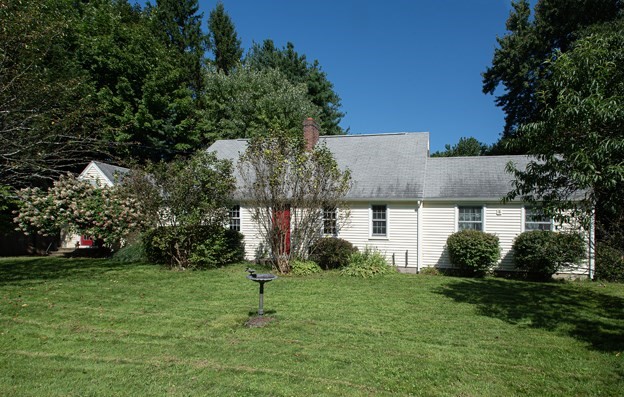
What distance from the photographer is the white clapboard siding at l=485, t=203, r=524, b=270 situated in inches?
549

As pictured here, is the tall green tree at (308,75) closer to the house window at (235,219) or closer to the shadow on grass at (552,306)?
the house window at (235,219)

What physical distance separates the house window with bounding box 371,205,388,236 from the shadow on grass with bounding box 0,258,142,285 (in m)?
9.95

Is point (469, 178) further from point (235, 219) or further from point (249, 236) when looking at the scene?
point (235, 219)

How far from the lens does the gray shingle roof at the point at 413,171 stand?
14.8 meters

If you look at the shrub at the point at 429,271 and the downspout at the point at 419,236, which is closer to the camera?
the shrub at the point at 429,271

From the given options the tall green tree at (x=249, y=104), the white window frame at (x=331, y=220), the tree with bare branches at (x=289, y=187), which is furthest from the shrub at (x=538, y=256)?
the tall green tree at (x=249, y=104)

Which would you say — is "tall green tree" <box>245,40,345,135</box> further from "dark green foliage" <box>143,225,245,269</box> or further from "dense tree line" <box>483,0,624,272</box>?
"dense tree line" <box>483,0,624,272</box>

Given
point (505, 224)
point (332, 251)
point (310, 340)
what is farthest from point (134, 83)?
point (310, 340)

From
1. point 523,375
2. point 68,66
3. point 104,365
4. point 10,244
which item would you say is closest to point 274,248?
point 104,365

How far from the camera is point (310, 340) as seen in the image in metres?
6.38

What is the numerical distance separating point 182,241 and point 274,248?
3536 mm

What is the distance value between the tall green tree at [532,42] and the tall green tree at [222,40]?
22.5 m

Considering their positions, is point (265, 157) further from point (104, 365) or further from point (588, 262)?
point (588, 262)

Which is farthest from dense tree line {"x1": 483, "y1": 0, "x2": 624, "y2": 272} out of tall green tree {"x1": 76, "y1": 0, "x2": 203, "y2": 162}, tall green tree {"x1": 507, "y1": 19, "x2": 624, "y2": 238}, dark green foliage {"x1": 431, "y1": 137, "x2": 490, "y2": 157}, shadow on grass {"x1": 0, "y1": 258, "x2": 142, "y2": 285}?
dark green foliage {"x1": 431, "y1": 137, "x2": 490, "y2": 157}
